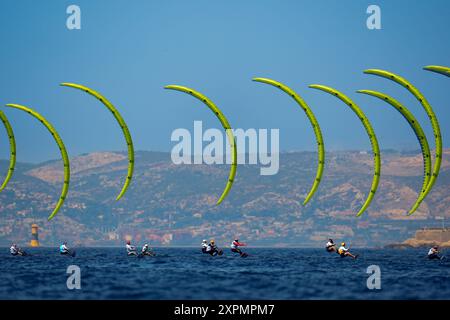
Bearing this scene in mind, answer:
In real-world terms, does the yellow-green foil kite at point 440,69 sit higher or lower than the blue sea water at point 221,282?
higher

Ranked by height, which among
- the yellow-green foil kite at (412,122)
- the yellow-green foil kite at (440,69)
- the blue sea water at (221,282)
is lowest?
the blue sea water at (221,282)

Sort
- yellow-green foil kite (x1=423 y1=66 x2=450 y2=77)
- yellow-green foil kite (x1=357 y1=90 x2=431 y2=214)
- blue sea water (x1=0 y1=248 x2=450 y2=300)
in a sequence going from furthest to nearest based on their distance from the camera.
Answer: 1. yellow-green foil kite (x1=357 y1=90 x2=431 y2=214)
2. yellow-green foil kite (x1=423 y1=66 x2=450 y2=77)
3. blue sea water (x1=0 y1=248 x2=450 y2=300)

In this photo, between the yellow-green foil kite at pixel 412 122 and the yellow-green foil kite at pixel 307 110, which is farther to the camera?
the yellow-green foil kite at pixel 412 122

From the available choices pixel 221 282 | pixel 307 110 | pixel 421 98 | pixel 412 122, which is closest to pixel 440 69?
pixel 421 98

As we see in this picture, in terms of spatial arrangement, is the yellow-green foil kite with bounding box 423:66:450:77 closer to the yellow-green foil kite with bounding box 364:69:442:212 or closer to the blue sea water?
the yellow-green foil kite with bounding box 364:69:442:212

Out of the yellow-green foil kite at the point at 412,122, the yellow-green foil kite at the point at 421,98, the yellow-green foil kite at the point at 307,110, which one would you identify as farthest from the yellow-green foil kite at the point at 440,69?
the yellow-green foil kite at the point at 307,110

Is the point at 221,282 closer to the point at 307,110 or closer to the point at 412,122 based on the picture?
the point at 307,110

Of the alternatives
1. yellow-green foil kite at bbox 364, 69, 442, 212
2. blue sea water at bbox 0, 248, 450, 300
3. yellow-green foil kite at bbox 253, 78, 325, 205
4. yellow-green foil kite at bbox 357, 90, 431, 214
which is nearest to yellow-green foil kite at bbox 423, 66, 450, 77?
yellow-green foil kite at bbox 364, 69, 442, 212

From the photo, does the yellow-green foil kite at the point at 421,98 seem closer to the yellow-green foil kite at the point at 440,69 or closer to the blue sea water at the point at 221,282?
the yellow-green foil kite at the point at 440,69

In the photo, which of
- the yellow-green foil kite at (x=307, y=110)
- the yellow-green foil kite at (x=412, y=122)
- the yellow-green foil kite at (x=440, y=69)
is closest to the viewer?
the yellow-green foil kite at (x=440, y=69)

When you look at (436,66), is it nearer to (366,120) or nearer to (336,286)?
(366,120)
